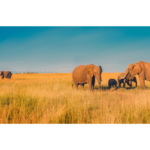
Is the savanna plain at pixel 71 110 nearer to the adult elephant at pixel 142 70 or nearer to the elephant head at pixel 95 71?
the elephant head at pixel 95 71

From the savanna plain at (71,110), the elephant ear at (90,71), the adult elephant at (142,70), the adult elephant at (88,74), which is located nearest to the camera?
the savanna plain at (71,110)

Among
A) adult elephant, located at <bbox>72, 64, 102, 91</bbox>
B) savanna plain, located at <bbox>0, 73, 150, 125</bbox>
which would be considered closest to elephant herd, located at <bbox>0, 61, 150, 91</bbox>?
adult elephant, located at <bbox>72, 64, 102, 91</bbox>

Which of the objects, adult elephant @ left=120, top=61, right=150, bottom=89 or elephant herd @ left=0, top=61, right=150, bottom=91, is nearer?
elephant herd @ left=0, top=61, right=150, bottom=91

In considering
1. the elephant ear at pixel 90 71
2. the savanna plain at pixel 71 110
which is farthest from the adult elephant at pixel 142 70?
the savanna plain at pixel 71 110

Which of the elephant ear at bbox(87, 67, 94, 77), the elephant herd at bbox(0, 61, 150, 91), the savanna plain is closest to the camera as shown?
the savanna plain

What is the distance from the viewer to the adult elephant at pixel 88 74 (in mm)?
10495

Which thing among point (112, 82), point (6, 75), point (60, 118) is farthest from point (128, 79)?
point (6, 75)

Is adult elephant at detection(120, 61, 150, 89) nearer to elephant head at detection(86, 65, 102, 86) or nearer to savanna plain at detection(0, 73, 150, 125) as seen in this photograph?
elephant head at detection(86, 65, 102, 86)

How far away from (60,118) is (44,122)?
62 cm

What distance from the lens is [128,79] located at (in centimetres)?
1288

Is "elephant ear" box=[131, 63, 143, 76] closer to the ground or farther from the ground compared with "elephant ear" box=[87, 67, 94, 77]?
farther from the ground

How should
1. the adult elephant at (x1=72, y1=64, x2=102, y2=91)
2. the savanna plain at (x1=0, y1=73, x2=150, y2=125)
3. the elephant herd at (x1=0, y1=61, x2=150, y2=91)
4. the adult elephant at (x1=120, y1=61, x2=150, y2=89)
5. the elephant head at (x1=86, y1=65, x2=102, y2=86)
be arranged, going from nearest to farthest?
1. the savanna plain at (x1=0, y1=73, x2=150, y2=125)
2. the elephant head at (x1=86, y1=65, x2=102, y2=86)
3. the adult elephant at (x1=72, y1=64, x2=102, y2=91)
4. the elephant herd at (x1=0, y1=61, x2=150, y2=91)
5. the adult elephant at (x1=120, y1=61, x2=150, y2=89)

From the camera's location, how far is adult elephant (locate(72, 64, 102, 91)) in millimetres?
10495

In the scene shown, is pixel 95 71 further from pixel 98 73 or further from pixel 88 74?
pixel 88 74
